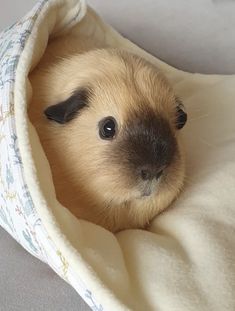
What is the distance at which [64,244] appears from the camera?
2.77 ft

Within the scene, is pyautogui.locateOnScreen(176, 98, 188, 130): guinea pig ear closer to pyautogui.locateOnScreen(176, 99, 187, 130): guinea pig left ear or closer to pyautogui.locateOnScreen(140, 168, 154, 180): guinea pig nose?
pyautogui.locateOnScreen(176, 99, 187, 130): guinea pig left ear

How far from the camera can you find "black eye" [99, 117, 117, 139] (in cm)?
94

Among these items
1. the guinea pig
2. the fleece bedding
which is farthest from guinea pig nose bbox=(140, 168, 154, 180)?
the fleece bedding

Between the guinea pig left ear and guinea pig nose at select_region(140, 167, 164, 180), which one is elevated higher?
guinea pig nose at select_region(140, 167, 164, 180)

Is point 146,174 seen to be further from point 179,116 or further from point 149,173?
point 179,116

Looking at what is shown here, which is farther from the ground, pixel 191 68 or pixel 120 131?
pixel 120 131

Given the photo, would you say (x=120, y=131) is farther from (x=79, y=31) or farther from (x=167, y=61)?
(x=167, y=61)

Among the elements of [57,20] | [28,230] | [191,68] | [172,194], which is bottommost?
[191,68]

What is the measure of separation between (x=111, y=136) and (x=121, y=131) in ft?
0.06

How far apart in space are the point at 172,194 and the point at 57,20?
491 millimetres

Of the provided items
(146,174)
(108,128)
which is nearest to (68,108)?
(108,128)

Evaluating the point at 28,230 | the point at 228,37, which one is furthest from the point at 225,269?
the point at 228,37

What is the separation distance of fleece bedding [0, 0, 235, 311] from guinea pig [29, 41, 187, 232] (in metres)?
0.05

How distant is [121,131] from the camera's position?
36.9 inches
